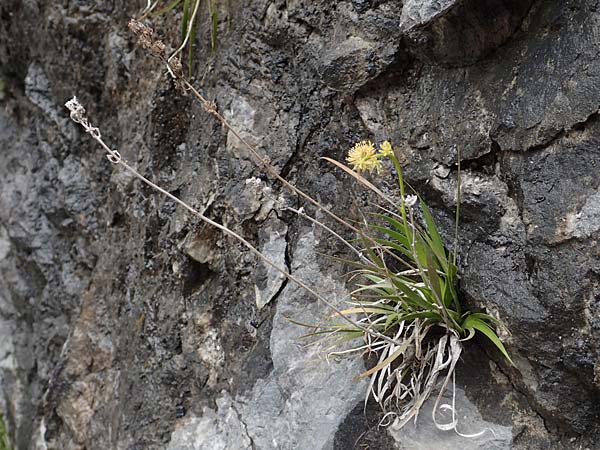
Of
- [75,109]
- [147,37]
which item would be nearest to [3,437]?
[75,109]

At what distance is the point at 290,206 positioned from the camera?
211 cm

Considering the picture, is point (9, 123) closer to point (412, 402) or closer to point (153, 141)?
point (153, 141)

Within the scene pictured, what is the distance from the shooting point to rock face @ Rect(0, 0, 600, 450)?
149cm

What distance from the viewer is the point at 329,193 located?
203cm

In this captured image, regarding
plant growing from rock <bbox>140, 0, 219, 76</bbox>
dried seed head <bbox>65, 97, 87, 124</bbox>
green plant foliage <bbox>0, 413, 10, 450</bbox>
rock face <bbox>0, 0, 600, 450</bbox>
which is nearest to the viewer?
dried seed head <bbox>65, 97, 87, 124</bbox>

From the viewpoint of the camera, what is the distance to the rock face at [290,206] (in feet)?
4.90

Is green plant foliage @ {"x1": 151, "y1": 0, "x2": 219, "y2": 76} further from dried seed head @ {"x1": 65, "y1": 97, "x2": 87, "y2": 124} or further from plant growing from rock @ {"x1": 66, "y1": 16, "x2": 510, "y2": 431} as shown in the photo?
dried seed head @ {"x1": 65, "y1": 97, "x2": 87, "y2": 124}

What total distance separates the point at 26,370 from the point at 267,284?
234cm

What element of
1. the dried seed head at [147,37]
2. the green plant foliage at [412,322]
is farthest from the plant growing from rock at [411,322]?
the dried seed head at [147,37]

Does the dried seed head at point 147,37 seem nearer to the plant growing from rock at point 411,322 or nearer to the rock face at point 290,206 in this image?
the plant growing from rock at point 411,322

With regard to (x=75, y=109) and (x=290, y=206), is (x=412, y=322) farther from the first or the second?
(x=75, y=109)

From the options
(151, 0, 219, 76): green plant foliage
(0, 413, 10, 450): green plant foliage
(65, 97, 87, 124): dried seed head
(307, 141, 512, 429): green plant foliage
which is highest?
(151, 0, 219, 76): green plant foliage

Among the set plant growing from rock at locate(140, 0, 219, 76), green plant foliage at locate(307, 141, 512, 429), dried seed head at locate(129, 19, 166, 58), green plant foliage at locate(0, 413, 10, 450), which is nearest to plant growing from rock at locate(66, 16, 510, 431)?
green plant foliage at locate(307, 141, 512, 429)

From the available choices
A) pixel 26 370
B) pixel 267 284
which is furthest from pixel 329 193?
pixel 26 370
